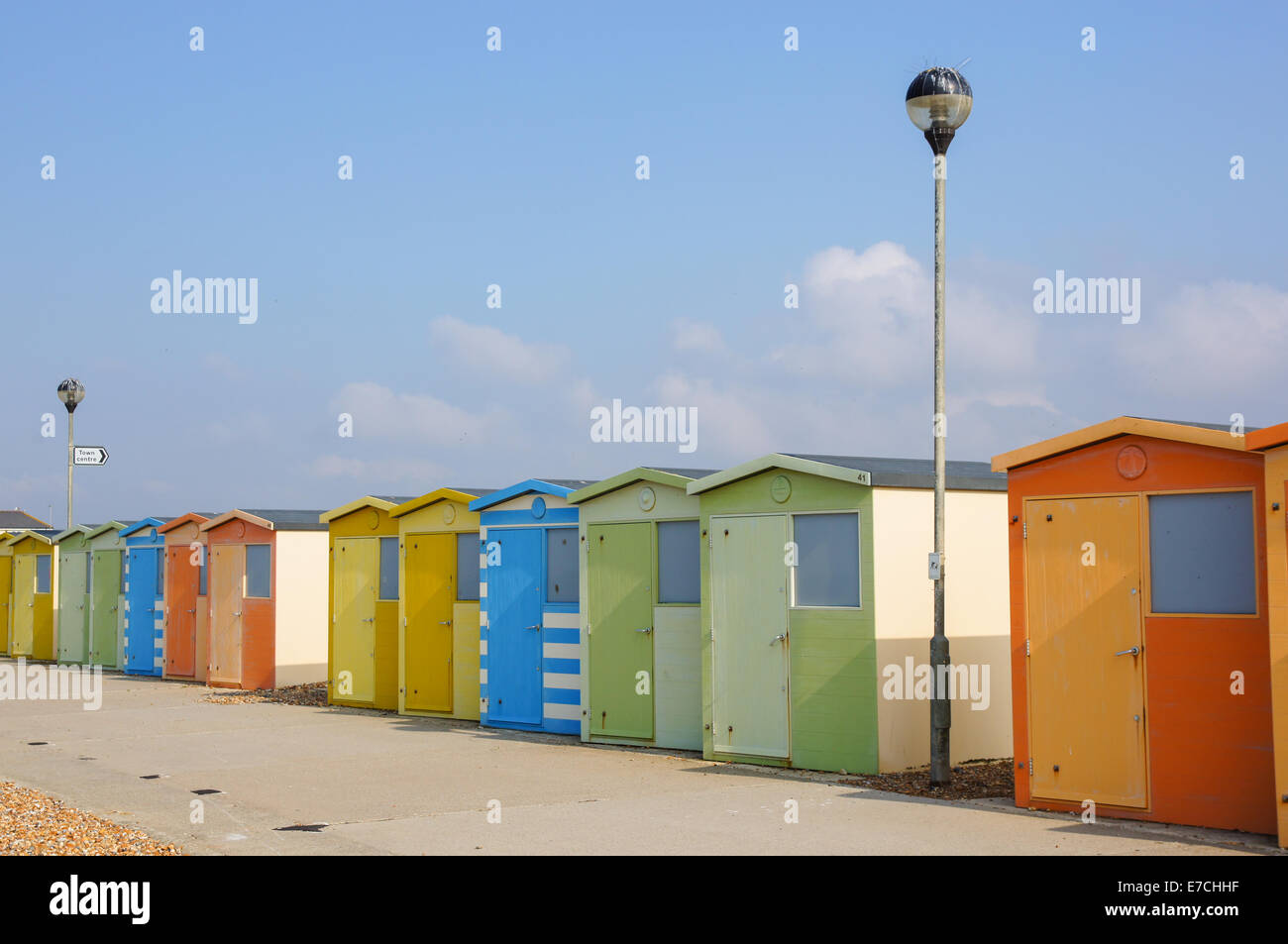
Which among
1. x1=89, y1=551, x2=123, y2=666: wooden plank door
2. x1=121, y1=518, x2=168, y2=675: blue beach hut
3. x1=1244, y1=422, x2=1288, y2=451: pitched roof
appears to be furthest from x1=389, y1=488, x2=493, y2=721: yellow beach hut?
x1=89, y1=551, x2=123, y2=666: wooden plank door

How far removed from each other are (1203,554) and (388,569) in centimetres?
1215

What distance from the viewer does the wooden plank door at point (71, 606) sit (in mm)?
27778

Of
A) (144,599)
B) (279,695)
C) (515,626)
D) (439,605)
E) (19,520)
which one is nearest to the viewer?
(515,626)

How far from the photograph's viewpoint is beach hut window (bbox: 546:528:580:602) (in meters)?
15.6

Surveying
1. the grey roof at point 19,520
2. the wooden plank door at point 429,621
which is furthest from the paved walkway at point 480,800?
the grey roof at point 19,520

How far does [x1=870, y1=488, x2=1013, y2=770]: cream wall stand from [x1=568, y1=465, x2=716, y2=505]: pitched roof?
2504 mm

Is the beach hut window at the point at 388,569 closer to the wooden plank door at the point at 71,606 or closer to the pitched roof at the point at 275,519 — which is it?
the pitched roof at the point at 275,519

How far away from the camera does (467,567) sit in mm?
17281

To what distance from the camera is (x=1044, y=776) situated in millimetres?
10102

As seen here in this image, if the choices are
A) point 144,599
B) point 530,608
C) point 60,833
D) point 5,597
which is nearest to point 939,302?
point 530,608

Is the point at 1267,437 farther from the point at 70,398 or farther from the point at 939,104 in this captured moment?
the point at 70,398

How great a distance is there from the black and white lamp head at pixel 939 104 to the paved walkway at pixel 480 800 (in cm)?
569

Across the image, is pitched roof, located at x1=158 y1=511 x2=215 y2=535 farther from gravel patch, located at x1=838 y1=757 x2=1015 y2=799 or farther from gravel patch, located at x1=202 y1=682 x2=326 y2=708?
gravel patch, located at x1=838 y1=757 x2=1015 y2=799
